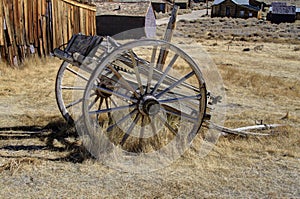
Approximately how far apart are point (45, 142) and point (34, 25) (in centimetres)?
713

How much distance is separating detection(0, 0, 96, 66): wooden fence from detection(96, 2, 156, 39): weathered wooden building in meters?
14.0

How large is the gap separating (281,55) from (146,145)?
601 inches

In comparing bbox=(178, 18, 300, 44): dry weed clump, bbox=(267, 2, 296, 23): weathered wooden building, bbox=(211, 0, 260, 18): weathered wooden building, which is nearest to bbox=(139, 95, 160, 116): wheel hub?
bbox=(178, 18, 300, 44): dry weed clump

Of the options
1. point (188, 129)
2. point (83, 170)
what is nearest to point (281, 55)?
point (188, 129)

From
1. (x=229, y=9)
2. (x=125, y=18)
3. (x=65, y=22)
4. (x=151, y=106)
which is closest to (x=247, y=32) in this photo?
(x=125, y=18)

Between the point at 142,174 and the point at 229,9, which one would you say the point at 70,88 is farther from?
the point at 229,9

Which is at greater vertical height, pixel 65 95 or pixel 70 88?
pixel 70 88

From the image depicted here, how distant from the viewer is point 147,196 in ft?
12.6

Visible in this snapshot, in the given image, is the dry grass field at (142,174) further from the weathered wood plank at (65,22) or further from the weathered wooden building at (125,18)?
the weathered wooden building at (125,18)

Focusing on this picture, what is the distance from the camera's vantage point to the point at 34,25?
1129cm

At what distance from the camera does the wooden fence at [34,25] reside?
10250mm

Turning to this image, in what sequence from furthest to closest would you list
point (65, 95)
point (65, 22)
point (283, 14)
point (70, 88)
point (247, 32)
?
point (283, 14) < point (247, 32) < point (65, 22) < point (65, 95) < point (70, 88)

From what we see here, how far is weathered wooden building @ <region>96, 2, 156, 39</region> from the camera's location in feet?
90.2

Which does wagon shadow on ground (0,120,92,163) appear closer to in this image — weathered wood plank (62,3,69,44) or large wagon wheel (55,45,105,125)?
large wagon wheel (55,45,105,125)
